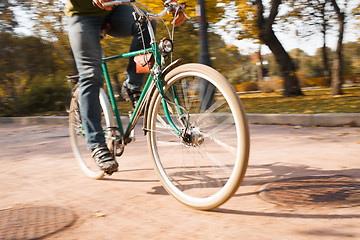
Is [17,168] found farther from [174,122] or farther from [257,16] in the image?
[257,16]

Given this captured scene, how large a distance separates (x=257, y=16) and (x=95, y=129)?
432 inches

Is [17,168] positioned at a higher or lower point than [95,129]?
lower

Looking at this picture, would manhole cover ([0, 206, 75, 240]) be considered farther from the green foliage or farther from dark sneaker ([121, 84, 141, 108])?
the green foliage

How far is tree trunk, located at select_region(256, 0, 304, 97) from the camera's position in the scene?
13.2 metres

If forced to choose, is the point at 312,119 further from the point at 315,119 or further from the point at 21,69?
the point at 21,69

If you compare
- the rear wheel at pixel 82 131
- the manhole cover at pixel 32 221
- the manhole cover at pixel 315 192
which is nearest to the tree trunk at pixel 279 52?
the rear wheel at pixel 82 131

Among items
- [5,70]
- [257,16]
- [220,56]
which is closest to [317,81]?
[220,56]

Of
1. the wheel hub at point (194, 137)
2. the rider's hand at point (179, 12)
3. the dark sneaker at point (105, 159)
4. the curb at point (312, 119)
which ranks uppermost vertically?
the rider's hand at point (179, 12)

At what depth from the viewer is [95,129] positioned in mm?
3145

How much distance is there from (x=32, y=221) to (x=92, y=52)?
4.45 ft

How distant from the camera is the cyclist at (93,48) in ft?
10.1

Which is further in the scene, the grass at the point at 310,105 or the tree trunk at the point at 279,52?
the tree trunk at the point at 279,52

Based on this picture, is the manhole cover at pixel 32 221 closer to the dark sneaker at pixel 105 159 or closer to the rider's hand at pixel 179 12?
the dark sneaker at pixel 105 159

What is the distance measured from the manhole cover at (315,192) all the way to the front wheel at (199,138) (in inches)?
17.3
